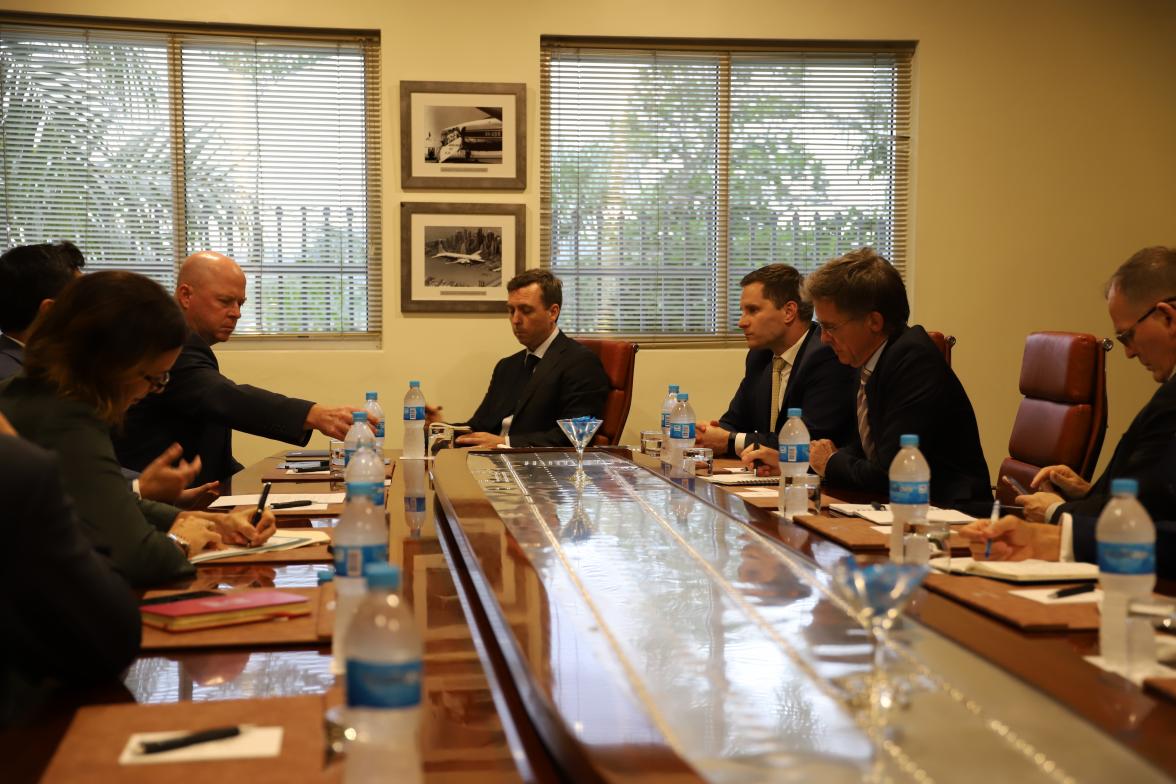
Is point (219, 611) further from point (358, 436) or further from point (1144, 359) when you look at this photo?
point (1144, 359)

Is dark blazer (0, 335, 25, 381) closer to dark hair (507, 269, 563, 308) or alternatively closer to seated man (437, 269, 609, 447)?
seated man (437, 269, 609, 447)

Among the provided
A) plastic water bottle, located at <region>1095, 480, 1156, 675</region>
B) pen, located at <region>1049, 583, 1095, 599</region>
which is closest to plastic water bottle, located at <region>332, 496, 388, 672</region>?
plastic water bottle, located at <region>1095, 480, 1156, 675</region>

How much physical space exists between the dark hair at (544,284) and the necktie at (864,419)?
6.26 ft

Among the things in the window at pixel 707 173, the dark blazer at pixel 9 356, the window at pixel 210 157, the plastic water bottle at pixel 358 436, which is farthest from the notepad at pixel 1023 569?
the window at pixel 210 157

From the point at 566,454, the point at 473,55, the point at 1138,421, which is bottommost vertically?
the point at 566,454

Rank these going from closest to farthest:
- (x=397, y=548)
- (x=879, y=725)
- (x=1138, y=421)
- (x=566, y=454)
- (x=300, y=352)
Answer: (x=879, y=725) < (x=397, y=548) < (x=1138, y=421) < (x=566, y=454) < (x=300, y=352)

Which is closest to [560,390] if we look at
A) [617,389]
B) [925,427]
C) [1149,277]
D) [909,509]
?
[617,389]

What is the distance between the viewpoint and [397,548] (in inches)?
89.7

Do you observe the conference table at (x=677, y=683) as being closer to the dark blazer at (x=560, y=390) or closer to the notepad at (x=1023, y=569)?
the notepad at (x=1023, y=569)

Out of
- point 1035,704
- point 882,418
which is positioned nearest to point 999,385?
point 882,418

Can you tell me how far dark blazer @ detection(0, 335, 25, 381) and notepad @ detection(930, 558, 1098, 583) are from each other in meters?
2.52

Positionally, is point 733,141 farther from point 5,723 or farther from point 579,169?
point 5,723

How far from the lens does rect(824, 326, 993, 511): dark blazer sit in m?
3.24

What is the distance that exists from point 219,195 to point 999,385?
409cm
